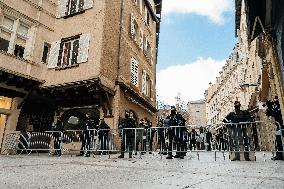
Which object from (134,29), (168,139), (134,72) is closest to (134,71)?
(134,72)

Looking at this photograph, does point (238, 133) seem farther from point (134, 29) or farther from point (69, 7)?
point (69, 7)

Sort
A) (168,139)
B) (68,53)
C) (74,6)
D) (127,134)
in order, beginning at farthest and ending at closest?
(74,6) → (68,53) → (127,134) → (168,139)

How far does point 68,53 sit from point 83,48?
1.38m

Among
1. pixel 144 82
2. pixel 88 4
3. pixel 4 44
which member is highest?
pixel 88 4

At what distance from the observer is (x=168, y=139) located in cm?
958

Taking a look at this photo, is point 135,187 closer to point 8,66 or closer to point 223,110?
point 8,66

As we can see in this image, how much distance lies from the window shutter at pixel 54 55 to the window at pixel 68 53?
0.66ft

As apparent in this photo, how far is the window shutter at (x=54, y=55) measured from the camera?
1462cm

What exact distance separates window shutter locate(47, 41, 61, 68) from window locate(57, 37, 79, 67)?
0.66 feet

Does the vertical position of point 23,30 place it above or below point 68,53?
above

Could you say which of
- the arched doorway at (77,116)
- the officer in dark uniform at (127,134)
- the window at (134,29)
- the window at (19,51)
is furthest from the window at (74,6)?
the officer in dark uniform at (127,134)

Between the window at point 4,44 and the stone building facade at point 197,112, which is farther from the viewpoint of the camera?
the stone building facade at point 197,112

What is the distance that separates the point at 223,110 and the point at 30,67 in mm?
34069

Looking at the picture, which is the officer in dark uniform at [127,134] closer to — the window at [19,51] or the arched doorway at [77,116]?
the arched doorway at [77,116]
